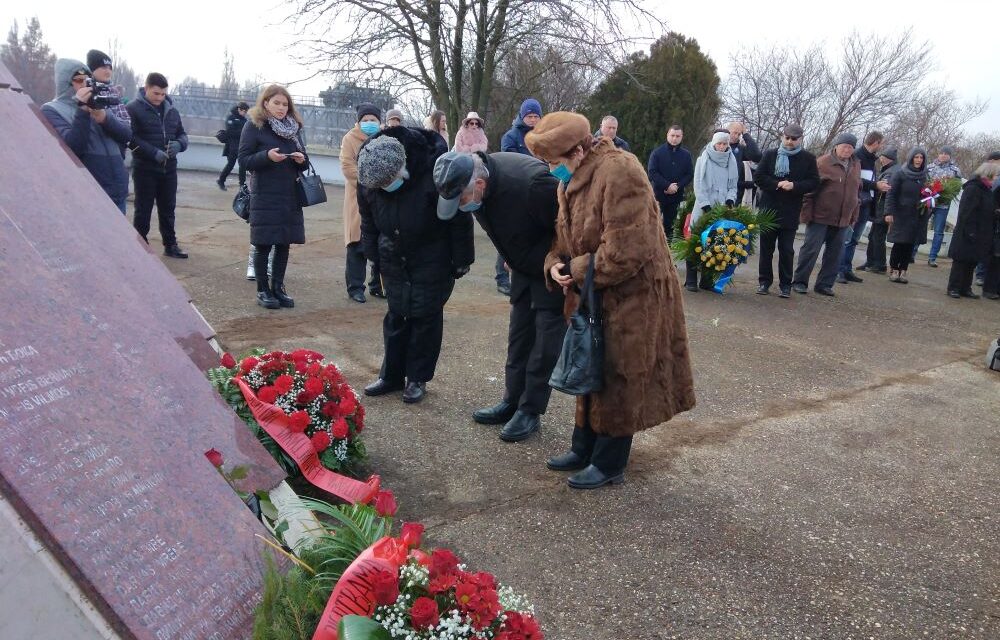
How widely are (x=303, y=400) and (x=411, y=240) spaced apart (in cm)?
126

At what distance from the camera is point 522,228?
407 centimetres

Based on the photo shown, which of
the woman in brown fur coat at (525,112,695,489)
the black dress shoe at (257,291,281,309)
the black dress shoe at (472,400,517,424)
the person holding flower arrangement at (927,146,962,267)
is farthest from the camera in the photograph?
the person holding flower arrangement at (927,146,962,267)

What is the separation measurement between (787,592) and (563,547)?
0.89 metres

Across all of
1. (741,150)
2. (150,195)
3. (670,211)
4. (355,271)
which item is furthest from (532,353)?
(741,150)

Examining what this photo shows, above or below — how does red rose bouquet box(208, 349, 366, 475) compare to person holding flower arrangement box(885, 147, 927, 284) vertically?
below

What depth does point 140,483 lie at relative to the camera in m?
2.22

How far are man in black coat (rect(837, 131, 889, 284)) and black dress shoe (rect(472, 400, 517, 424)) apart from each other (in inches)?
288

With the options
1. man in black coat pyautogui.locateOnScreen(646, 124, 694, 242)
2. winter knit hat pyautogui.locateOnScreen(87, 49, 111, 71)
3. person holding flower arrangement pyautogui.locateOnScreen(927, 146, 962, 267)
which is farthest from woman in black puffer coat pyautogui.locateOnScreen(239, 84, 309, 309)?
person holding flower arrangement pyautogui.locateOnScreen(927, 146, 962, 267)

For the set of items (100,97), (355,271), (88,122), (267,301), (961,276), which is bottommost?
(267,301)

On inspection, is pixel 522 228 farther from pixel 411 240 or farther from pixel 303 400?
pixel 303 400

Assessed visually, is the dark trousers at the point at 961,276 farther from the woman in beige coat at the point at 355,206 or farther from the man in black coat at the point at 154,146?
the man in black coat at the point at 154,146

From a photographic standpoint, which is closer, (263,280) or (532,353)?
(532,353)

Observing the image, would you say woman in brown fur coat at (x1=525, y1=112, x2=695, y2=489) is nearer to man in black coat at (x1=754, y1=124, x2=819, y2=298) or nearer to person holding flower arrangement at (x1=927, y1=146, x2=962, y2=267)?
man in black coat at (x1=754, y1=124, x2=819, y2=298)

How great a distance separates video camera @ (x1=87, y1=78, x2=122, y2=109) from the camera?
624 cm
